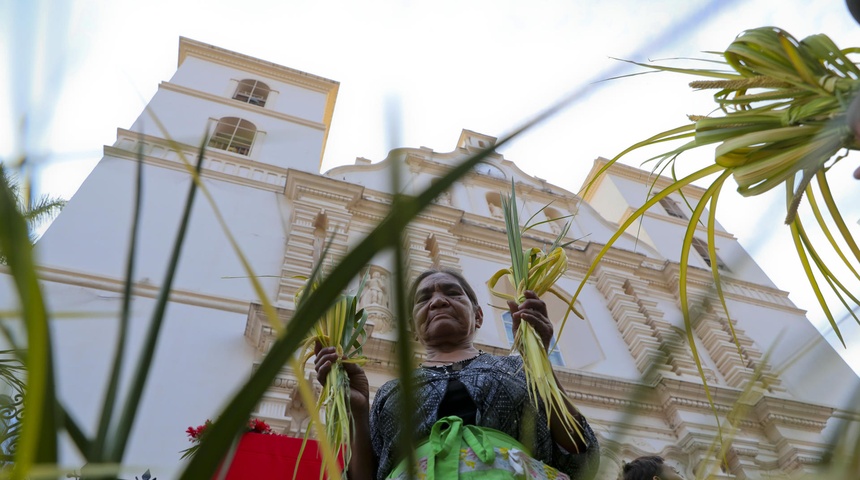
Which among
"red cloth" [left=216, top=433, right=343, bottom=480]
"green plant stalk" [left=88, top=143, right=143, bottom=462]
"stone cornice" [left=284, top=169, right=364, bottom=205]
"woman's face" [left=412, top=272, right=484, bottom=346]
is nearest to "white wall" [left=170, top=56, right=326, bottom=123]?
"stone cornice" [left=284, top=169, right=364, bottom=205]

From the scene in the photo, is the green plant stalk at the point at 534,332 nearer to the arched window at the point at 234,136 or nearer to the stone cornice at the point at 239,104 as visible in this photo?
the arched window at the point at 234,136

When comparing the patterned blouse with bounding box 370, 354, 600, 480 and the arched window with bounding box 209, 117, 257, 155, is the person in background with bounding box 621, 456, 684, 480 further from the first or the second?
the arched window with bounding box 209, 117, 257, 155

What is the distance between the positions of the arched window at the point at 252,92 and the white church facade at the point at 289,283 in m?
0.04

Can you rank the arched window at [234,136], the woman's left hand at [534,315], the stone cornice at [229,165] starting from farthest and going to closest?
the arched window at [234,136] → the stone cornice at [229,165] → the woman's left hand at [534,315]

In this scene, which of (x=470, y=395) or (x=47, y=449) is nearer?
(x=47, y=449)

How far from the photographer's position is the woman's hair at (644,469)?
2.81 meters

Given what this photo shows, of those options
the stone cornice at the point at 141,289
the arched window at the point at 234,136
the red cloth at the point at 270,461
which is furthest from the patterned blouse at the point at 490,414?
the arched window at the point at 234,136

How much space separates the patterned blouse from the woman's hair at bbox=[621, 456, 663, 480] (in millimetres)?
1293

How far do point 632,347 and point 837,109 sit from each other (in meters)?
7.82

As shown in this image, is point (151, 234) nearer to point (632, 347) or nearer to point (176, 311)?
point (176, 311)

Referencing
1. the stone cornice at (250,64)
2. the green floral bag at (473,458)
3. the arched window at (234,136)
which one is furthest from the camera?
the stone cornice at (250,64)

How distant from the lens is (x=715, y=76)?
1.11m

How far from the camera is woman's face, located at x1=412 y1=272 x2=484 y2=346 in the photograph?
216cm

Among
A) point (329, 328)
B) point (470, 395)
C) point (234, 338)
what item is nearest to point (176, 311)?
point (234, 338)
